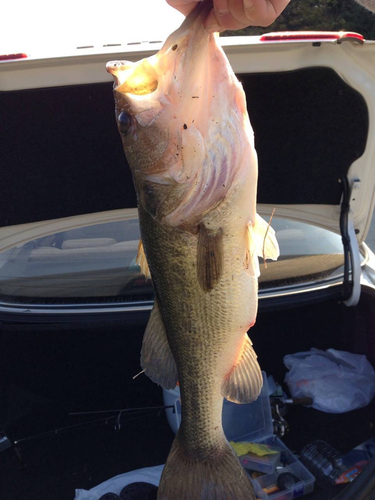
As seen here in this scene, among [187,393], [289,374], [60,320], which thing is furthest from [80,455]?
[187,393]

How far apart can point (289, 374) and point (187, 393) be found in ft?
5.46

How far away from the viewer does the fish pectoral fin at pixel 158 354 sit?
155 centimetres

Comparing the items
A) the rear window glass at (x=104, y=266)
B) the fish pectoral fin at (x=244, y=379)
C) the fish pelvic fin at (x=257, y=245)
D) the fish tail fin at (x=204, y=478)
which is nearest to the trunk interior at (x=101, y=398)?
the rear window glass at (x=104, y=266)

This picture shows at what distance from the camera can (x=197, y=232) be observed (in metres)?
1.31

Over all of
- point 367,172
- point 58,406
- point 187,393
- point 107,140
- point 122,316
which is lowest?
point 58,406

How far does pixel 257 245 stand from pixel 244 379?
505 mm

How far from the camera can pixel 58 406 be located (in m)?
3.14

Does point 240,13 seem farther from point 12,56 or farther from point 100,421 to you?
point 100,421

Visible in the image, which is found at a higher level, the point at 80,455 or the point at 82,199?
the point at 82,199

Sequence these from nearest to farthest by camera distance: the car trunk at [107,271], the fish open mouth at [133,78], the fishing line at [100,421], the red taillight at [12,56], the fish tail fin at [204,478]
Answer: the fish open mouth at [133,78] → the fish tail fin at [204,478] → the red taillight at [12,56] → the car trunk at [107,271] → the fishing line at [100,421]

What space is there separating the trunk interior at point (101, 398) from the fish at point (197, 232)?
54.1 inches

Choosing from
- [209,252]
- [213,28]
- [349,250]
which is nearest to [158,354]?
[209,252]

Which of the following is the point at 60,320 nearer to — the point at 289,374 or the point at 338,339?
the point at 289,374

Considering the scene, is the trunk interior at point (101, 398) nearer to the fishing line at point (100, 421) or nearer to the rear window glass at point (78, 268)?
the fishing line at point (100, 421)
